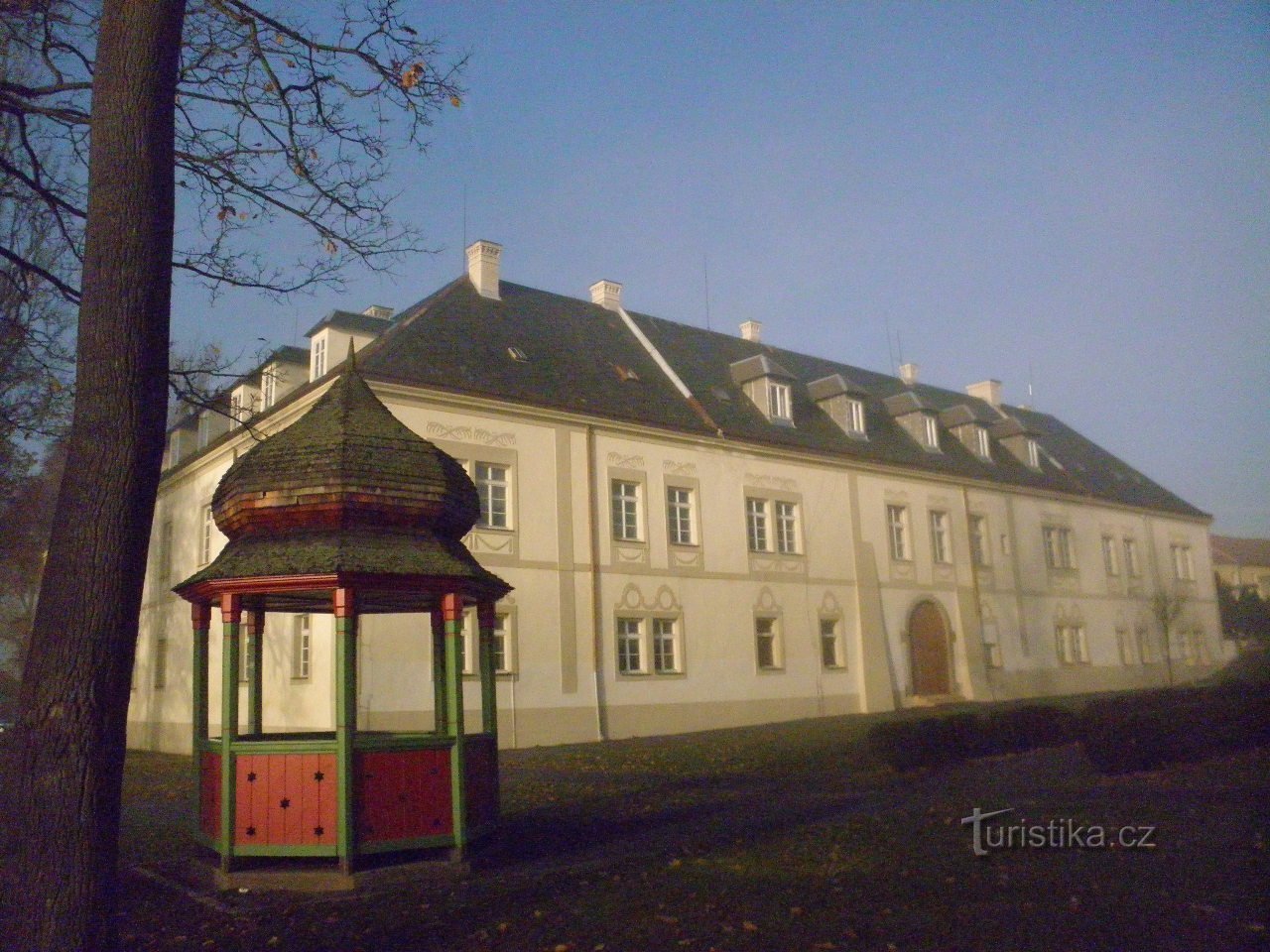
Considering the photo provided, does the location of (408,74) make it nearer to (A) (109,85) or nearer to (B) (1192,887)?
(A) (109,85)

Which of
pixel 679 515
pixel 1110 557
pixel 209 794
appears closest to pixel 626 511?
pixel 679 515

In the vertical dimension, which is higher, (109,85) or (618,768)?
(109,85)

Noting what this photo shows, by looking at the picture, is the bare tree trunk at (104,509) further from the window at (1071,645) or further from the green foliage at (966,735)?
the window at (1071,645)

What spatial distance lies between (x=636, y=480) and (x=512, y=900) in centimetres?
1893

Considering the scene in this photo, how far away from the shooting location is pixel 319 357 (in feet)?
85.6

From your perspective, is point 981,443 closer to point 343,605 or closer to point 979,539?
point 979,539

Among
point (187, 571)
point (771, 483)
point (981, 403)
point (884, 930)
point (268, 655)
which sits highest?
point (981, 403)

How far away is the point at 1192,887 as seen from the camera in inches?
296

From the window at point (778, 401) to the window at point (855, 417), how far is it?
2494 millimetres

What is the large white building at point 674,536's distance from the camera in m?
23.6

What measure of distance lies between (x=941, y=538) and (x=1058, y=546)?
7.38 m

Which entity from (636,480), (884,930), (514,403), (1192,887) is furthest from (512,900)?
(636,480)

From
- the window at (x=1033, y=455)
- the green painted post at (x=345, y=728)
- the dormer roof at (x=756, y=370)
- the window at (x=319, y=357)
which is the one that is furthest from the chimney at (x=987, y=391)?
the green painted post at (x=345, y=728)

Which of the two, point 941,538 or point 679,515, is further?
point 941,538
